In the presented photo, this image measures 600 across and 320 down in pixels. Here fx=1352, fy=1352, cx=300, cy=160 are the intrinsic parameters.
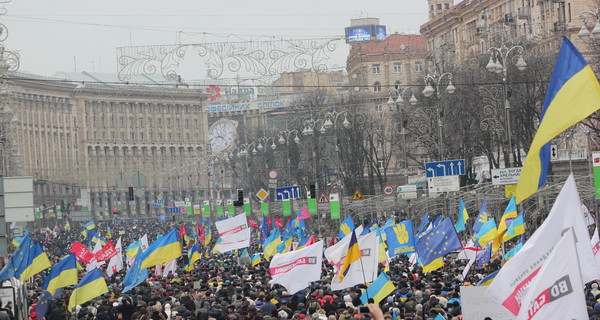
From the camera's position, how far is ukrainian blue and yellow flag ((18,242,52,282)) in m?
25.5

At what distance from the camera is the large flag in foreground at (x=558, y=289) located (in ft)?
29.5

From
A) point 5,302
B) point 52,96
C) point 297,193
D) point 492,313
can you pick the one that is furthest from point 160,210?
point 492,313

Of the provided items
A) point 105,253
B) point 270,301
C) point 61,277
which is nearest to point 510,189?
point 105,253

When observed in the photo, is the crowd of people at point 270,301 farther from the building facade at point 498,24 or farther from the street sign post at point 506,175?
the building facade at point 498,24

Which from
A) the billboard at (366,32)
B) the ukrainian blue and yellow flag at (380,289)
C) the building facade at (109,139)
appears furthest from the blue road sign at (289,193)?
the building facade at (109,139)

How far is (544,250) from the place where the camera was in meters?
9.75

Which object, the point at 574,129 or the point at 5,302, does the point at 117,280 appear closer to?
the point at 5,302

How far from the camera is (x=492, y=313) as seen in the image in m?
14.6

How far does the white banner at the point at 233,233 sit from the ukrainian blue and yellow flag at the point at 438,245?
37.9 feet

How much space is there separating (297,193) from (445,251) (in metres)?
34.5

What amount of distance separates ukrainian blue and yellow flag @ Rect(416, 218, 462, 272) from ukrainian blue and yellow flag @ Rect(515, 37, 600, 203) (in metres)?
12.5

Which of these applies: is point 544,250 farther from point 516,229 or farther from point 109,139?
point 109,139

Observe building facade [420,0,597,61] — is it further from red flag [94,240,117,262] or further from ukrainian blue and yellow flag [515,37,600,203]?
ukrainian blue and yellow flag [515,37,600,203]

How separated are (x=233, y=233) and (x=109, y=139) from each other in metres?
149
